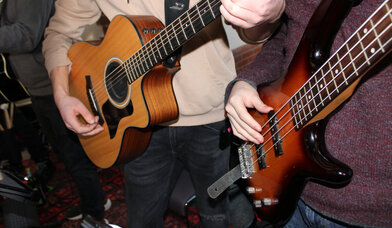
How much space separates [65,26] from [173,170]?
97 cm

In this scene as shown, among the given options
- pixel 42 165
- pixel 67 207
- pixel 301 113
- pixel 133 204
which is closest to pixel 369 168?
pixel 301 113

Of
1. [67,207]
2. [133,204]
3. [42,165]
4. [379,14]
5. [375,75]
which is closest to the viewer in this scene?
[379,14]

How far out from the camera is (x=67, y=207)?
2.72m

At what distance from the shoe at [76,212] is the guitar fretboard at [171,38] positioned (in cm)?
180

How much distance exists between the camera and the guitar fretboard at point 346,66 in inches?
17.9

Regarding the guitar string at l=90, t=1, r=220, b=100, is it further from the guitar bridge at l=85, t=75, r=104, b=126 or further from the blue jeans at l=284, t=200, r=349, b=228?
the blue jeans at l=284, t=200, r=349, b=228

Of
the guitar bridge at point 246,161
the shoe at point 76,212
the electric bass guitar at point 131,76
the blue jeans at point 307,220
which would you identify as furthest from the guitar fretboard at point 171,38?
the shoe at point 76,212

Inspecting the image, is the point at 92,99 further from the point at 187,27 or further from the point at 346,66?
the point at 346,66

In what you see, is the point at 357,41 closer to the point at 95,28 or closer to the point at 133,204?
the point at 133,204

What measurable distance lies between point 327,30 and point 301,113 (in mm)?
199

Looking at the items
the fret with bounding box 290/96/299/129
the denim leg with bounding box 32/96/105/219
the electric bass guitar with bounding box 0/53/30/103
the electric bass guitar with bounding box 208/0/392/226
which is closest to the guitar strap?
the electric bass guitar with bounding box 208/0/392/226

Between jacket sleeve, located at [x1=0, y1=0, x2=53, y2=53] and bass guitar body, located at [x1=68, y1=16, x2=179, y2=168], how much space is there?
533 mm

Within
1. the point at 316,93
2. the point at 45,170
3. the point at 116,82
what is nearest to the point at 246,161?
the point at 316,93

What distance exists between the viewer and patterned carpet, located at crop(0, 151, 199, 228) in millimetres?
2338
